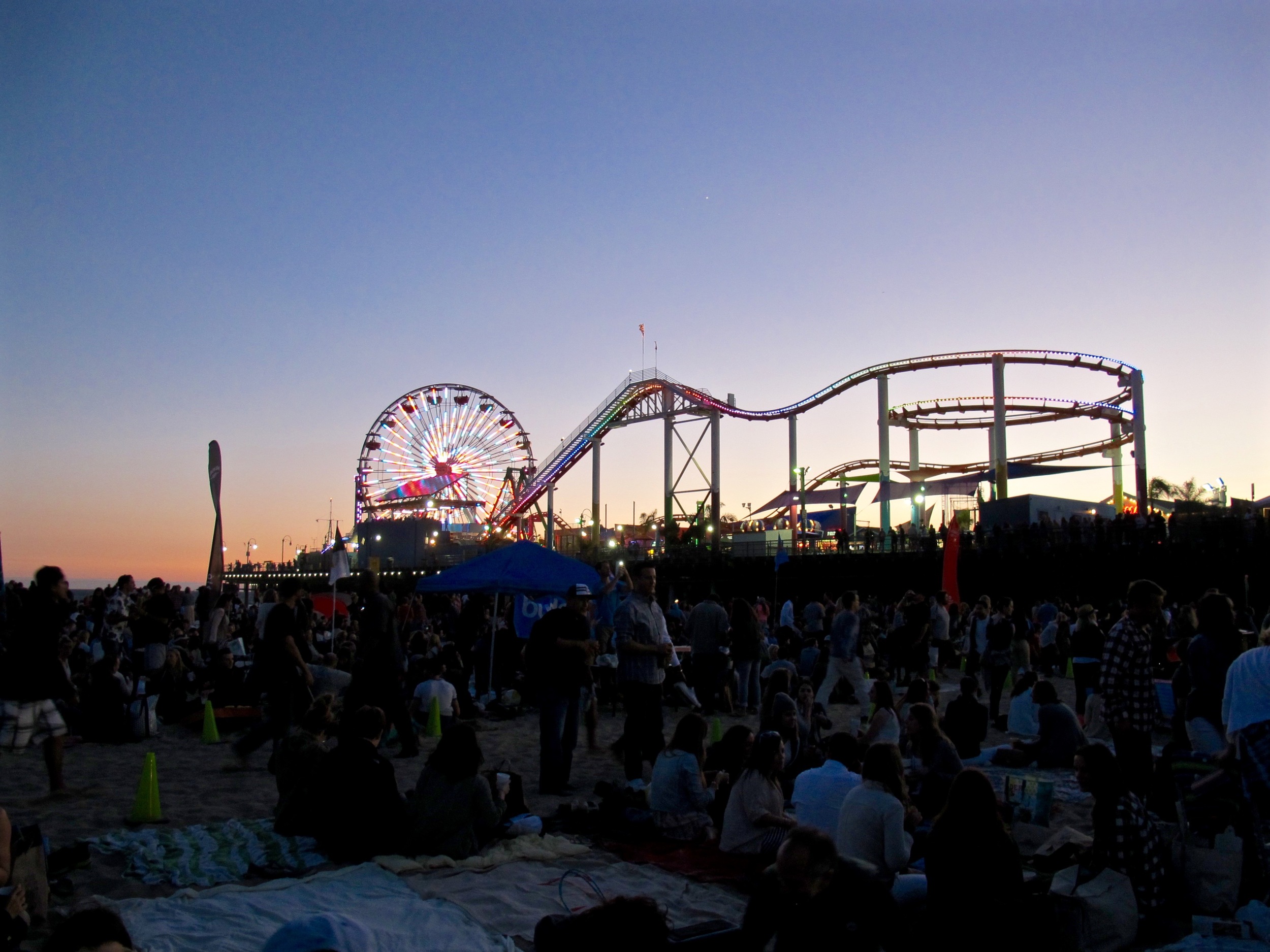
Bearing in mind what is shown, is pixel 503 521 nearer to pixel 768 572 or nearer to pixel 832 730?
pixel 768 572

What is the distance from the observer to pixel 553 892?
447cm

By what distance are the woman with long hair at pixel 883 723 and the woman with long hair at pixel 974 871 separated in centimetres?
308

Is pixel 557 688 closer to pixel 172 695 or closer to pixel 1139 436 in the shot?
pixel 172 695

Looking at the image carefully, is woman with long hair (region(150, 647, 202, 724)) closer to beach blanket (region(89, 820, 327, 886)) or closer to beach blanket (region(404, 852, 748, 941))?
beach blanket (region(89, 820, 327, 886))

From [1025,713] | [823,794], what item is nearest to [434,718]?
[823,794]

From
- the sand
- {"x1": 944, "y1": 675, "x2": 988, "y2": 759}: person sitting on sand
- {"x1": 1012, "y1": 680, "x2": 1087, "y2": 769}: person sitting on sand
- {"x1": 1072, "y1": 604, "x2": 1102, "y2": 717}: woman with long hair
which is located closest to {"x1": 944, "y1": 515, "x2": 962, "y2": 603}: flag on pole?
{"x1": 1072, "y1": 604, "x2": 1102, "y2": 717}: woman with long hair

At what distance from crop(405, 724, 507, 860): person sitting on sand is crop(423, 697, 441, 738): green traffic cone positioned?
13.1 ft

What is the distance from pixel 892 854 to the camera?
158 inches

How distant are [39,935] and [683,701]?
25.1ft

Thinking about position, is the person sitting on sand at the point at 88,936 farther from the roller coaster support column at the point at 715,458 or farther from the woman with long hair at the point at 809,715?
the roller coaster support column at the point at 715,458

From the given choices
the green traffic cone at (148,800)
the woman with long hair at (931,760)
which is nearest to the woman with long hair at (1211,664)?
the woman with long hair at (931,760)

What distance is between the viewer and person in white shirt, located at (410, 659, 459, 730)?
9.00 meters

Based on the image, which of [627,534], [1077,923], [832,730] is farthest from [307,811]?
[627,534]

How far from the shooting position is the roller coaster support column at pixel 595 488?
38844 mm
